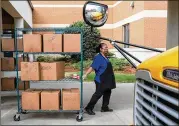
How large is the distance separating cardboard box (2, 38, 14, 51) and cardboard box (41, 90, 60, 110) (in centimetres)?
159

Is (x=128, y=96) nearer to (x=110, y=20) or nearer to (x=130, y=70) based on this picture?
(x=130, y=70)

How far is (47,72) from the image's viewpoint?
631cm

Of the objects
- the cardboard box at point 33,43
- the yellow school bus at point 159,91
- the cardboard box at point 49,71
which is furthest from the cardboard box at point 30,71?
the yellow school bus at point 159,91

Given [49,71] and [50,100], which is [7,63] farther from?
[50,100]

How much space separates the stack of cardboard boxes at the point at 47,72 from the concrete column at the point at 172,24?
4626 millimetres

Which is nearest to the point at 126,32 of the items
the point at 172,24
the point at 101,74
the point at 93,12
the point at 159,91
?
the point at 172,24

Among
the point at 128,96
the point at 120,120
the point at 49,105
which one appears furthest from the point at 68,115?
the point at 128,96

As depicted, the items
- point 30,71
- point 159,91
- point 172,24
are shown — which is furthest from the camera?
point 172,24

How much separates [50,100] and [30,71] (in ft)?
2.26

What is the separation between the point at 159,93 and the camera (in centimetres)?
211

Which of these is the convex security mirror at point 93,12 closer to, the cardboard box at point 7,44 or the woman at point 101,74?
the woman at point 101,74

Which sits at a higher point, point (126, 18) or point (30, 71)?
point (126, 18)

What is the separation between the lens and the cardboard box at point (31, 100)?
6.33 meters

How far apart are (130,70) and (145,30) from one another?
366 centimetres
